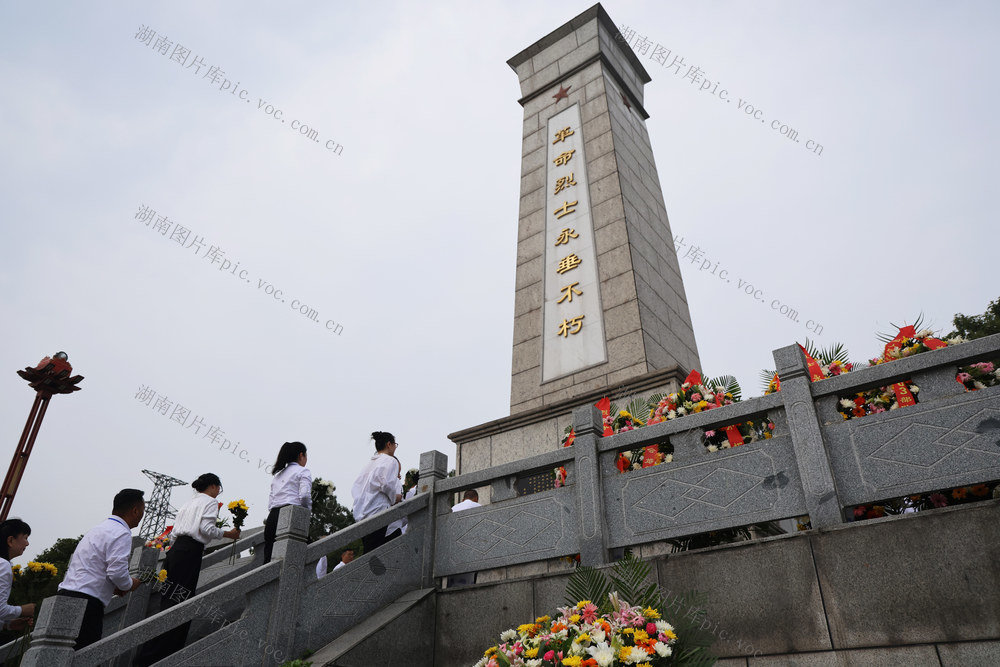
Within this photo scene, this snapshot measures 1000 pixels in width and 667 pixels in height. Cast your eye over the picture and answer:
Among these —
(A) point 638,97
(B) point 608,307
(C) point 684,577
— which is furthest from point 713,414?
(A) point 638,97

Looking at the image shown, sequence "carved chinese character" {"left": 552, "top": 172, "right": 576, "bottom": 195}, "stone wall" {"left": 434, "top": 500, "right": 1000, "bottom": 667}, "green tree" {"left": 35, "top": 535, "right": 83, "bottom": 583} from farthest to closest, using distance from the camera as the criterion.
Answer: "green tree" {"left": 35, "top": 535, "right": 83, "bottom": 583}, "carved chinese character" {"left": 552, "top": 172, "right": 576, "bottom": 195}, "stone wall" {"left": 434, "top": 500, "right": 1000, "bottom": 667}

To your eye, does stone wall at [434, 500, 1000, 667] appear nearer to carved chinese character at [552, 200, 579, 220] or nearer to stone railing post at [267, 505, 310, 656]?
stone railing post at [267, 505, 310, 656]

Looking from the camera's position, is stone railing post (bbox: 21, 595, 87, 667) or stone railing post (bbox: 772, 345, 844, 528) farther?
stone railing post (bbox: 772, 345, 844, 528)

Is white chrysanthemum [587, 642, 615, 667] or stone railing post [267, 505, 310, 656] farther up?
stone railing post [267, 505, 310, 656]

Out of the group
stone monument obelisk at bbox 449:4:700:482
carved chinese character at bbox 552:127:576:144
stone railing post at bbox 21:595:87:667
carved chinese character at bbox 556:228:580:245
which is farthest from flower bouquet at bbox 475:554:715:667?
carved chinese character at bbox 552:127:576:144

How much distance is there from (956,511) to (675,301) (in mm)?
8145

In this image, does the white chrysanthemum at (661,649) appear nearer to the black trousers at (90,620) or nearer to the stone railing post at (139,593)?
the black trousers at (90,620)

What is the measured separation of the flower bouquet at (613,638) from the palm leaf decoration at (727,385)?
7.26ft

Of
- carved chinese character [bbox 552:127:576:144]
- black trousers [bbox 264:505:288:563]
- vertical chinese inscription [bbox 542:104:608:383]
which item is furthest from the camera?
carved chinese character [bbox 552:127:576:144]

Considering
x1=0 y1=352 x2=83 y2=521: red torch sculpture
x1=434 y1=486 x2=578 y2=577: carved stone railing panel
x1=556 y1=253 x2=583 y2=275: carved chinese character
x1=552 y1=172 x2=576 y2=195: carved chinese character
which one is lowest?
x1=434 y1=486 x2=578 y2=577: carved stone railing panel

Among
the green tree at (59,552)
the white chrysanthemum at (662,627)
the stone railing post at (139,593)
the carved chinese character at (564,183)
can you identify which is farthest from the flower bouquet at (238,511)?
the green tree at (59,552)

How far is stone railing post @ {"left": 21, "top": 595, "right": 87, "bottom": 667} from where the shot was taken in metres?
3.39

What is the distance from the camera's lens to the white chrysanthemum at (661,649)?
3.16 meters

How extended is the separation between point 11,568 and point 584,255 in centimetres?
860
